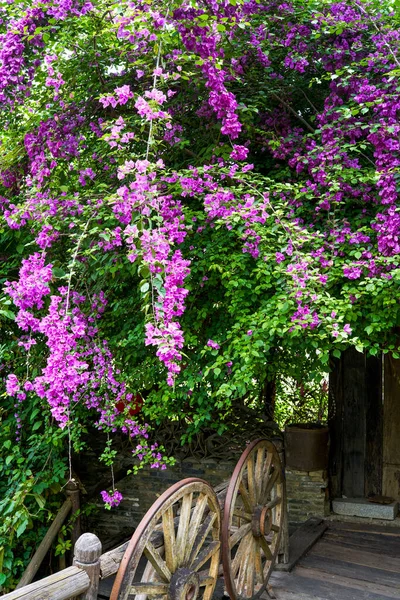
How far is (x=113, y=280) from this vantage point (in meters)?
4.09

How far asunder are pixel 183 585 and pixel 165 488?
9.59 feet

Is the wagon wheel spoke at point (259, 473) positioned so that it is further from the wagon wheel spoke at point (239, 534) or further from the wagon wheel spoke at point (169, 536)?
the wagon wheel spoke at point (169, 536)

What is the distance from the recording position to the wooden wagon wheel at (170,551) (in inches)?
97.0

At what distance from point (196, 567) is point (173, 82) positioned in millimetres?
2823

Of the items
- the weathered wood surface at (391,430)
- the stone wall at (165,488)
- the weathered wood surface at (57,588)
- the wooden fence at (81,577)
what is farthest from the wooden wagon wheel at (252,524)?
the weathered wood surface at (391,430)

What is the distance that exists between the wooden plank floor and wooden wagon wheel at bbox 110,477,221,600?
102 cm

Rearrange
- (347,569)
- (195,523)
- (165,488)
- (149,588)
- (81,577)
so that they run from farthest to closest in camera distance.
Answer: (165,488) < (347,569) < (195,523) < (149,588) < (81,577)

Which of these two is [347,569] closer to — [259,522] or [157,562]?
[259,522]

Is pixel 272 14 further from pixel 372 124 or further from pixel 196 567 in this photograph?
pixel 196 567

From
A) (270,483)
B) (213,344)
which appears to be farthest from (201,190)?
(270,483)

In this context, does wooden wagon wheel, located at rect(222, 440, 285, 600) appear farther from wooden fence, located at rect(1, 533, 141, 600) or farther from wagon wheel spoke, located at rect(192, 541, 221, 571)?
wooden fence, located at rect(1, 533, 141, 600)

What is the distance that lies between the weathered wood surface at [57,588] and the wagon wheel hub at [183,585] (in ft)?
1.69

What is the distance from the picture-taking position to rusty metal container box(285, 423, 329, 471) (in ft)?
Answer: 16.9

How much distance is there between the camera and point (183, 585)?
2.73 meters
